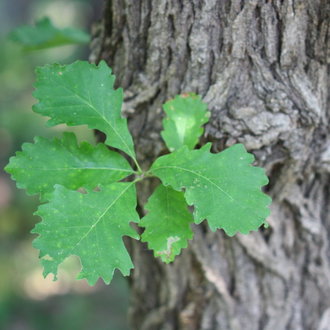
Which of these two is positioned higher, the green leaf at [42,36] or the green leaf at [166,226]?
the green leaf at [42,36]

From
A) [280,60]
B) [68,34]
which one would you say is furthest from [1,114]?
[280,60]

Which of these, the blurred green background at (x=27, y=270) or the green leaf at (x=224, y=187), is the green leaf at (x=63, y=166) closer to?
the green leaf at (x=224, y=187)

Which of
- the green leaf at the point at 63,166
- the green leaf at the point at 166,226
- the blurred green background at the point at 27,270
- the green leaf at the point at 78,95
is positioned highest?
the green leaf at the point at 78,95

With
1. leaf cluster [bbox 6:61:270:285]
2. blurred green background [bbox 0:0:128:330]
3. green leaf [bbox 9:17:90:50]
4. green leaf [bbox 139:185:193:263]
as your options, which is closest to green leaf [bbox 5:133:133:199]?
leaf cluster [bbox 6:61:270:285]

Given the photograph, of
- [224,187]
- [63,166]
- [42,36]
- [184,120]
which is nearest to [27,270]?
[42,36]

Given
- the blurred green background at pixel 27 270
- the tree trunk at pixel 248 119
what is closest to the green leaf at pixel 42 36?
the tree trunk at pixel 248 119

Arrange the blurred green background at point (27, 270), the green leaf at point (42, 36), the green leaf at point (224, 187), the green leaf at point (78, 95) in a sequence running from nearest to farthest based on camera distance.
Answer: the green leaf at point (224, 187), the green leaf at point (78, 95), the green leaf at point (42, 36), the blurred green background at point (27, 270)
